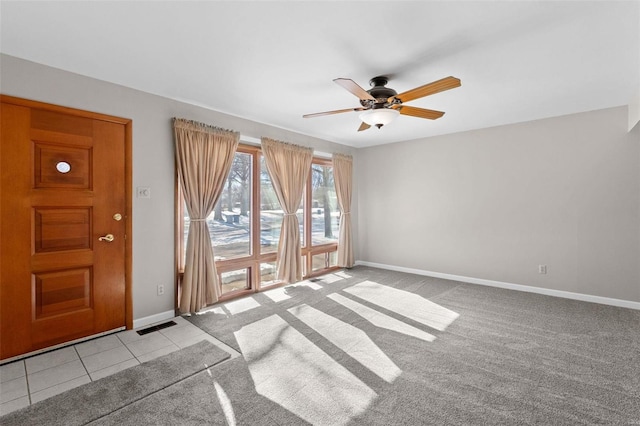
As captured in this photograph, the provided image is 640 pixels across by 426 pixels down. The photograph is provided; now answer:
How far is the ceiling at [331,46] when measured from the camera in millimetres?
1910

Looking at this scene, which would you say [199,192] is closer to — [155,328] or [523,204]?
[155,328]

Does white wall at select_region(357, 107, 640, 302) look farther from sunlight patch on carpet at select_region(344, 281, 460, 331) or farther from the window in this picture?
the window

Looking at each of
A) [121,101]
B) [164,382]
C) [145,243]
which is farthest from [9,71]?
[164,382]

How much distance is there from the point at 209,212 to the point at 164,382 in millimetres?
2013

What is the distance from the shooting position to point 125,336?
2938 millimetres

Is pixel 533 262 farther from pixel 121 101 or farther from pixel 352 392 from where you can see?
pixel 121 101

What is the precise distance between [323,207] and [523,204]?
3.27 m

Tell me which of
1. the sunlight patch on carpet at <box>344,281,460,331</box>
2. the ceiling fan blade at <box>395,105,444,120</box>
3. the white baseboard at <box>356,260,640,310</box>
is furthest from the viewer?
the white baseboard at <box>356,260,640,310</box>

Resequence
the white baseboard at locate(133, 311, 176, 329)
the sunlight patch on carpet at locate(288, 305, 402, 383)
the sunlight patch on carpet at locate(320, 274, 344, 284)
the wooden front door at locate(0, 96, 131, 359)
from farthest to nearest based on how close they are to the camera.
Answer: the sunlight patch on carpet at locate(320, 274, 344, 284) < the white baseboard at locate(133, 311, 176, 329) < the wooden front door at locate(0, 96, 131, 359) < the sunlight patch on carpet at locate(288, 305, 402, 383)

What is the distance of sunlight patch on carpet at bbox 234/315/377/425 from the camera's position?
74.9 inches

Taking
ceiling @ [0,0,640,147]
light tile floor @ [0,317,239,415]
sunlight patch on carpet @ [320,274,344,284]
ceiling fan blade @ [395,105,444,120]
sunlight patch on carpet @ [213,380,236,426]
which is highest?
ceiling @ [0,0,640,147]

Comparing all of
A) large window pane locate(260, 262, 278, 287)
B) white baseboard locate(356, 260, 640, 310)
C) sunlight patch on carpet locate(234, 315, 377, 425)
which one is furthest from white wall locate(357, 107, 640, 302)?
sunlight patch on carpet locate(234, 315, 377, 425)

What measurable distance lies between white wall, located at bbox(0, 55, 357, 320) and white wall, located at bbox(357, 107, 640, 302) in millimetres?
3934

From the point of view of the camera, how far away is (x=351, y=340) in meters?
2.85
